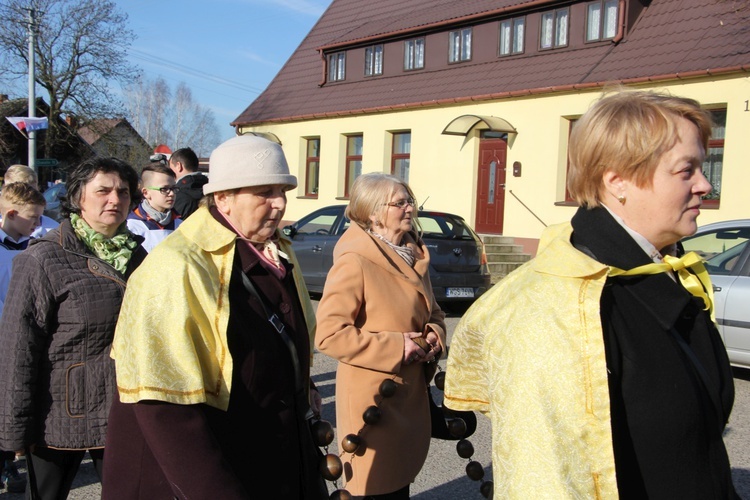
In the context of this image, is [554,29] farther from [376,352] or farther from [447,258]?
[376,352]

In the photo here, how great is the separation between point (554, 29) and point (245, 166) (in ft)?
52.5

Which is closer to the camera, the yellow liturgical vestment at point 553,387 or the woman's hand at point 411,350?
the yellow liturgical vestment at point 553,387

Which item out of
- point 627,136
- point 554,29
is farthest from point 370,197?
point 554,29

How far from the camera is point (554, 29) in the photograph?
1678cm

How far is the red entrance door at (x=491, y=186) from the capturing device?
17078 millimetres

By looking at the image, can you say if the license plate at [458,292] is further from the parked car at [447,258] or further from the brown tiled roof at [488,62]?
the brown tiled roof at [488,62]

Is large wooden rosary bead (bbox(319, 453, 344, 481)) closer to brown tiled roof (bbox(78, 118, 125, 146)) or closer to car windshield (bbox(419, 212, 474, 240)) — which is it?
car windshield (bbox(419, 212, 474, 240))

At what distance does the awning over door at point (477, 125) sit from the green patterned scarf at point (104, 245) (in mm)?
13778

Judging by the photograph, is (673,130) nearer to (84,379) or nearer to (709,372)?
(709,372)

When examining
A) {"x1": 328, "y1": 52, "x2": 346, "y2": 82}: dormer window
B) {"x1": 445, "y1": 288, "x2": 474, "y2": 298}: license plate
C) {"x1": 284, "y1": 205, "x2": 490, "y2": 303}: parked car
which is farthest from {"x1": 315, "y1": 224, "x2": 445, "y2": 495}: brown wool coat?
{"x1": 328, "y1": 52, "x2": 346, "y2": 82}: dormer window

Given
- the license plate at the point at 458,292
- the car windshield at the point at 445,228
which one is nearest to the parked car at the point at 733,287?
the license plate at the point at 458,292

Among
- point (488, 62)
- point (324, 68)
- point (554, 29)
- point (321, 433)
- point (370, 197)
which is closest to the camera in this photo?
point (321, 433)

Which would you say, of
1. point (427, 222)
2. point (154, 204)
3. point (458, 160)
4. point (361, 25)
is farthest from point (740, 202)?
point (361, 25)

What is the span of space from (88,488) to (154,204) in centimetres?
195
